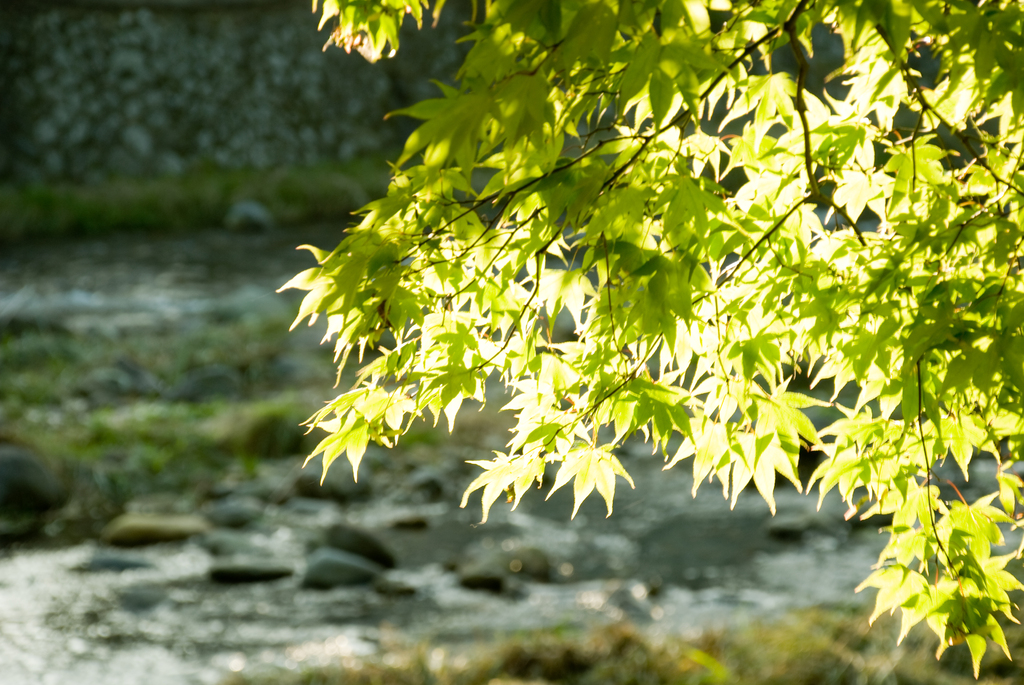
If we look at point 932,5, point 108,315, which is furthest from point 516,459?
point 108,315

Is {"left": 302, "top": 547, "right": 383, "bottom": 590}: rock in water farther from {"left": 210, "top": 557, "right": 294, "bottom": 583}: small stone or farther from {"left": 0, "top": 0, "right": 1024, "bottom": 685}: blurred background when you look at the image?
{"left": 210, "top": 557, "right": 294, "bottom": 583}: small stone

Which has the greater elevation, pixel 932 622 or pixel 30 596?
pixel 932 622

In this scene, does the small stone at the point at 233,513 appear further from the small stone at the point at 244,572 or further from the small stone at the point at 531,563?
the small stone at the point at 531,563

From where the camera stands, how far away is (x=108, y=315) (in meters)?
9.81

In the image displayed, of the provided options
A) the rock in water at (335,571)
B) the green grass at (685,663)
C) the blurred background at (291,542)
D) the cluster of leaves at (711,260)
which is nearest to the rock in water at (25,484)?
the blurred background at (291,542)

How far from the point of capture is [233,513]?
5.70 metres

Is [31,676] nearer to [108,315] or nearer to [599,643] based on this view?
[599,643]

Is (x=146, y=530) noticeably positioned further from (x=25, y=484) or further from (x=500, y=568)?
(x=500, y=568)

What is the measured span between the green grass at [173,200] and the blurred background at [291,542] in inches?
26.8

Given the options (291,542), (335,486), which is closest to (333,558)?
(291,542)

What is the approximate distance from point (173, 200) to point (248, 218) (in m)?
1.29

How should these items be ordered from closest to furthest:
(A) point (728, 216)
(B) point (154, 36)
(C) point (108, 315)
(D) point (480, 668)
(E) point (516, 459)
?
(A) point (728, 216) < (E) point (516, 459) < (D) point (480, 668) < (C) point (108, 315) < (B) point (154, 36)

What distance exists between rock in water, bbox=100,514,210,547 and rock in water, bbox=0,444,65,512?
56 cm

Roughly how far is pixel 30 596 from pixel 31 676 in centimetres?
86
